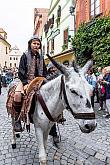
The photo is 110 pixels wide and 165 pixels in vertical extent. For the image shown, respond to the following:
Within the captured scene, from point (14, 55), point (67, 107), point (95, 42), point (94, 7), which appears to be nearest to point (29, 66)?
point (67, 107)

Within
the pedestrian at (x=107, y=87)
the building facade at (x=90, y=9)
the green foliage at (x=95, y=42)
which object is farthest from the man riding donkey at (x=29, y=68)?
the building facade at (x=90, y=9)

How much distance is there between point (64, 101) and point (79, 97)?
1.45ft

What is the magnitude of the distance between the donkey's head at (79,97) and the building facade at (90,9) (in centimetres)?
1165

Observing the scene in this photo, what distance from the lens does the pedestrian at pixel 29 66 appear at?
5598 mm

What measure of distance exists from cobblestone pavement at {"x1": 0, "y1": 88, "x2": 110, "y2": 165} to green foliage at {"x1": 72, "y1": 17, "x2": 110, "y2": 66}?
17.1ft

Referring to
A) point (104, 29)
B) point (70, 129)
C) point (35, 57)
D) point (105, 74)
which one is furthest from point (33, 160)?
point (104, 29)

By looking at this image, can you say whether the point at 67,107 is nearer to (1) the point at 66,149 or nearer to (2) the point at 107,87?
(1) the point at 66,149

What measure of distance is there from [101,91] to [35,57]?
657 cm

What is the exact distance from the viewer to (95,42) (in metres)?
14.6

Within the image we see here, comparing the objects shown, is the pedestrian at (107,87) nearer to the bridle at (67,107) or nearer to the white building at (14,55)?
the bridle at (67,107)

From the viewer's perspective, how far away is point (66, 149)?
21.8ft

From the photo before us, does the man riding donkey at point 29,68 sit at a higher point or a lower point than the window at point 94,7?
lower

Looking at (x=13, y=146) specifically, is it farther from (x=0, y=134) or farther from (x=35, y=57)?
(x=35, y=57)

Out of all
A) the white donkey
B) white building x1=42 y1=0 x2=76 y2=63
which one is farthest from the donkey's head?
white building x1=42 y1=0 x2=76 y2=63
